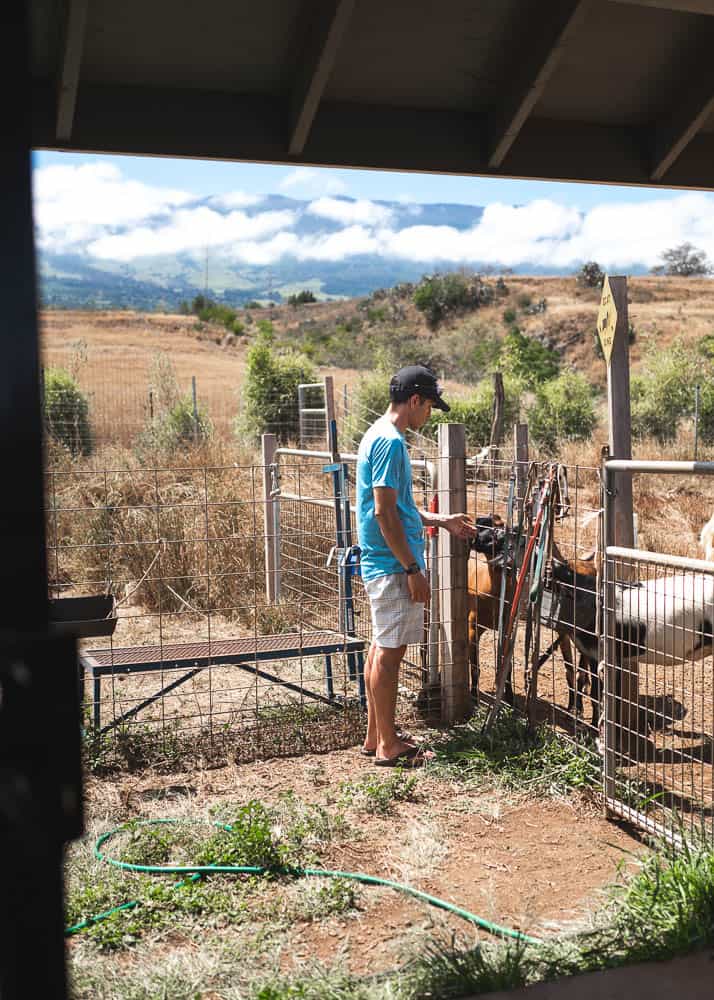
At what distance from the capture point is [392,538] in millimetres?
4535

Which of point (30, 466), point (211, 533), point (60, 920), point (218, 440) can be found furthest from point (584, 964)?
point (218, 440)

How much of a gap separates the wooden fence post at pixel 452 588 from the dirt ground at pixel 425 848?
718 millimetres

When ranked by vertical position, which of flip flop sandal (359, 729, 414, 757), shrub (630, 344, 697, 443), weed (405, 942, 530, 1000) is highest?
shrub (630, 344, 697, 443)

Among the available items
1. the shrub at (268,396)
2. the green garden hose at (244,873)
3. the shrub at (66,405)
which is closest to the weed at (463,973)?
the green garden hose at (244,873)

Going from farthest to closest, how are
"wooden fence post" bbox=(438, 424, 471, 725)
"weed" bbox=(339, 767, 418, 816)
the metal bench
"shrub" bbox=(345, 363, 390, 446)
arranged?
"shrub" bbox=(345, 363, 390, 446)
"wooden fence post" bbox=(438, 424, 471, 725)
the metal bench
"weed" bbox=(339, 767, 418, 816)

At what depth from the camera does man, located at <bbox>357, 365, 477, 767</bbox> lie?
4.51 metres

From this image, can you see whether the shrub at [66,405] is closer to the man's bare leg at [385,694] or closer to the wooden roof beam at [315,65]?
the man's bare leg at [385,694]

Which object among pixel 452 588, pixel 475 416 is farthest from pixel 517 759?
pixel 475 416

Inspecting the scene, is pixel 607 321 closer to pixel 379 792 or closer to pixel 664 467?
pixel 664 467

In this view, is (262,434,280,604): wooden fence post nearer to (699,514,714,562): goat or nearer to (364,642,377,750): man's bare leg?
(364,642,377,750): man's bare leg

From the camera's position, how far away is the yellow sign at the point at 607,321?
162 inches

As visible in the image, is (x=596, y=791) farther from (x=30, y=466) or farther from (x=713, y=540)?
(x=30, y=466)

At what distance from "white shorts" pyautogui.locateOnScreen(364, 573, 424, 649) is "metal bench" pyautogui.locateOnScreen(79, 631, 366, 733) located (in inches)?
30.8

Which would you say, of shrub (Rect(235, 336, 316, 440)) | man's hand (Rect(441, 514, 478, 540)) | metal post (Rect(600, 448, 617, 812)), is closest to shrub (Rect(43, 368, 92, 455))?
shrub (Rect(235, 336, 316, 440))
